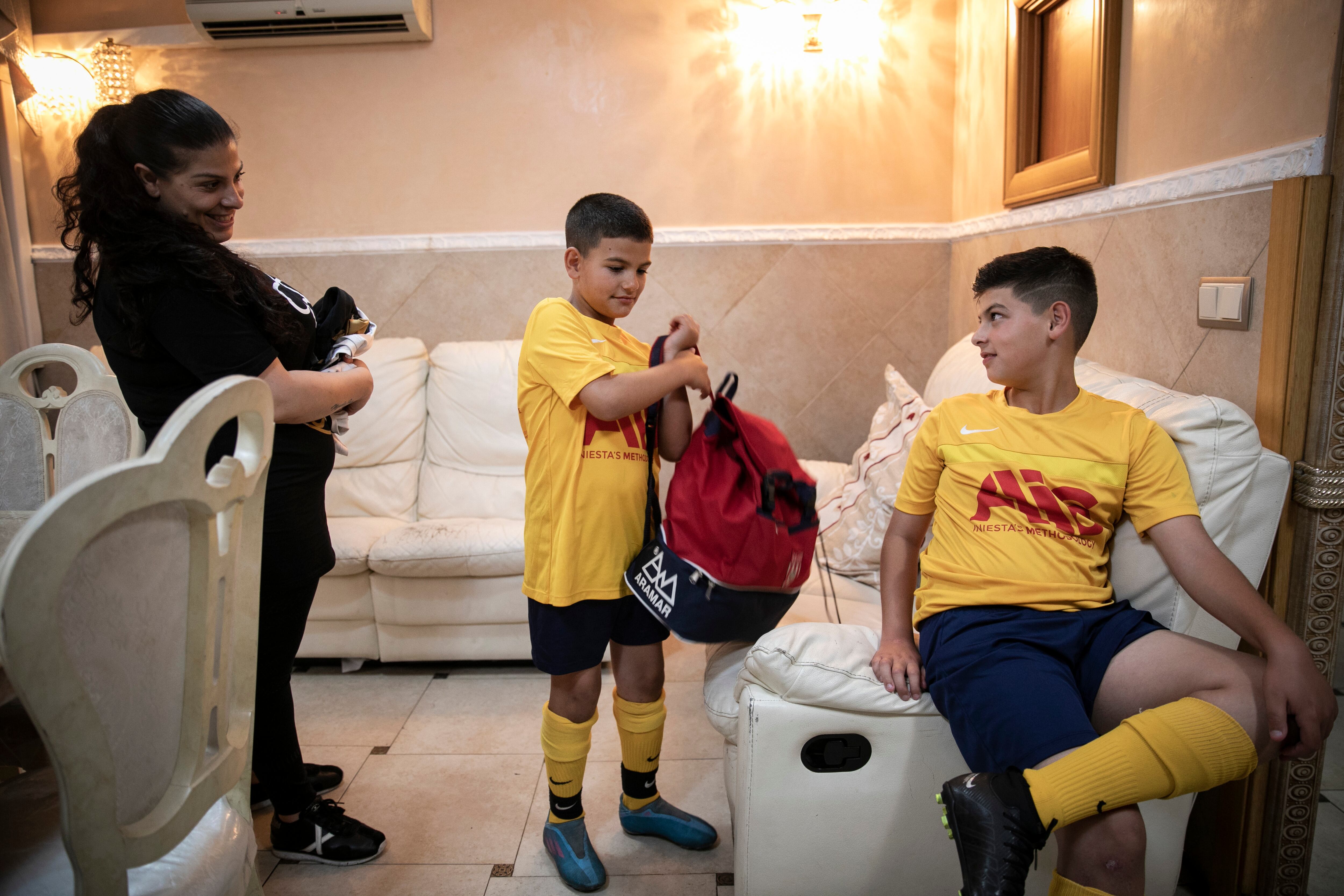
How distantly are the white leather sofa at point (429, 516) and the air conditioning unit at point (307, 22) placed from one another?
3.66 feet

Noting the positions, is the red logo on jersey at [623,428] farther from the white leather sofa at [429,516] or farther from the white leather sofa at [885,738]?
the white leather sofa at [429,516]

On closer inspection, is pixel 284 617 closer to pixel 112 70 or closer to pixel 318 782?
pixel 318 782

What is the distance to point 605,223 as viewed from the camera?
147 centimetres

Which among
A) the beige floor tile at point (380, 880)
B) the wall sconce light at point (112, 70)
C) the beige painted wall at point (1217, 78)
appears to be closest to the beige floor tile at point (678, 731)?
the beige floor tile at point (380, 880)

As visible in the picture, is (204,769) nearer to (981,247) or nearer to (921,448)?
(921,448)

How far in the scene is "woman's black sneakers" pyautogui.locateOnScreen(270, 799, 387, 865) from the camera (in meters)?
1.72

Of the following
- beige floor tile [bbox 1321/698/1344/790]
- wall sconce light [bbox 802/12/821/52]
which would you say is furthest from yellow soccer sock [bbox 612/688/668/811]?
wall sconce light [bbox 802/12/821/52]

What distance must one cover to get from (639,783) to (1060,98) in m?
2.11

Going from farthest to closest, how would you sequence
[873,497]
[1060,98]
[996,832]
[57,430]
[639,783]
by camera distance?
[1060,98], [873,497], [57,430], [639,783], [996,832]

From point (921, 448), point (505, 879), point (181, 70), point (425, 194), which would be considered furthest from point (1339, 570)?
point (181, 70)

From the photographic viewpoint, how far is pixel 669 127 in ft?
10.4

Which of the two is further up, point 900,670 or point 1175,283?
point 1175,283

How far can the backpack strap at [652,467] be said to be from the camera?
154cm

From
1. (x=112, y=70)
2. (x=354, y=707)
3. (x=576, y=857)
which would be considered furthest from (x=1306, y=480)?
(x=112, y=70)
